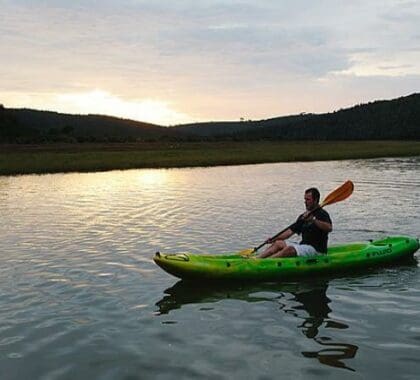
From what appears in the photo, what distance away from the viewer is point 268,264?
1007 centimetres

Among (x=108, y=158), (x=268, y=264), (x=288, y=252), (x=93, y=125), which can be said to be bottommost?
(x=268, y=264)

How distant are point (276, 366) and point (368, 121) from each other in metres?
135

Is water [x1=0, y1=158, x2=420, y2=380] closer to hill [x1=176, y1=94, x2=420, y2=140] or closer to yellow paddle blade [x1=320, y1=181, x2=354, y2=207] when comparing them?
yellow paddle blade [x1=320, y1=181, x2=354, y2=207]

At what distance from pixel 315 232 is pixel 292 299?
202 cm

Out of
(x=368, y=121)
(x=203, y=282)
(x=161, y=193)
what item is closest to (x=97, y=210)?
(x=161, y=193)

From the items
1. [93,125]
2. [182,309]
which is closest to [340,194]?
[182,309]

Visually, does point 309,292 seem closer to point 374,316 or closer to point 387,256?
point 374,316

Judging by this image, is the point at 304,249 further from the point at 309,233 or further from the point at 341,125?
the point at 341,125

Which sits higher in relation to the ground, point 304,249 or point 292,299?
point 304,249

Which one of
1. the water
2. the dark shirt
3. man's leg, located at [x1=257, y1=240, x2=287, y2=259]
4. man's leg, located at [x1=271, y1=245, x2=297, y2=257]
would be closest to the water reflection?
Answer: the water

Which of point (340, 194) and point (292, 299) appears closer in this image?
point (292, 299)

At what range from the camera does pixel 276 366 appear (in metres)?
6.61

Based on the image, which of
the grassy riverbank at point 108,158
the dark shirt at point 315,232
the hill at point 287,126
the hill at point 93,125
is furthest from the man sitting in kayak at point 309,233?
the hill at point 93,125

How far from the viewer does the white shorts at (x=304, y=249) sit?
10555 mm
